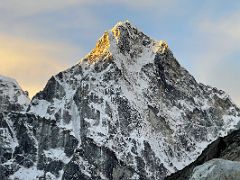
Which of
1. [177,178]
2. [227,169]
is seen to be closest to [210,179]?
[227,169]

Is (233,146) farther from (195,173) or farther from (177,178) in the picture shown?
(195,173)

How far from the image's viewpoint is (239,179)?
63.9ft

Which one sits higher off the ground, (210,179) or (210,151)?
(210,151)

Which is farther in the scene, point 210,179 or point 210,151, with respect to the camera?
point 210,151

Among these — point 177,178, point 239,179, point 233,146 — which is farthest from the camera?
point 177,178

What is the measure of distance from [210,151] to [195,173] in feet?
100

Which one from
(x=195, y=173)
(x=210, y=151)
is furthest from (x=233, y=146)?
(x=195, y=173)

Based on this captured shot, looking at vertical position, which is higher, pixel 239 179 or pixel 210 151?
pixel 210 151

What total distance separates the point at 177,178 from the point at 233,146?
703cm

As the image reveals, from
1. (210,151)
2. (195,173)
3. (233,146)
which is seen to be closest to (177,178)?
(210,151)

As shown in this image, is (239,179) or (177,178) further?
(177,178)

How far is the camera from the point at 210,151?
50.2 meters

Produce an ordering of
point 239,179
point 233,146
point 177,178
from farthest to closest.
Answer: point 177,178, point 233,146, point 239,179

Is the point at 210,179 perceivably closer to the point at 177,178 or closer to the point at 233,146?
the point at 233,146
